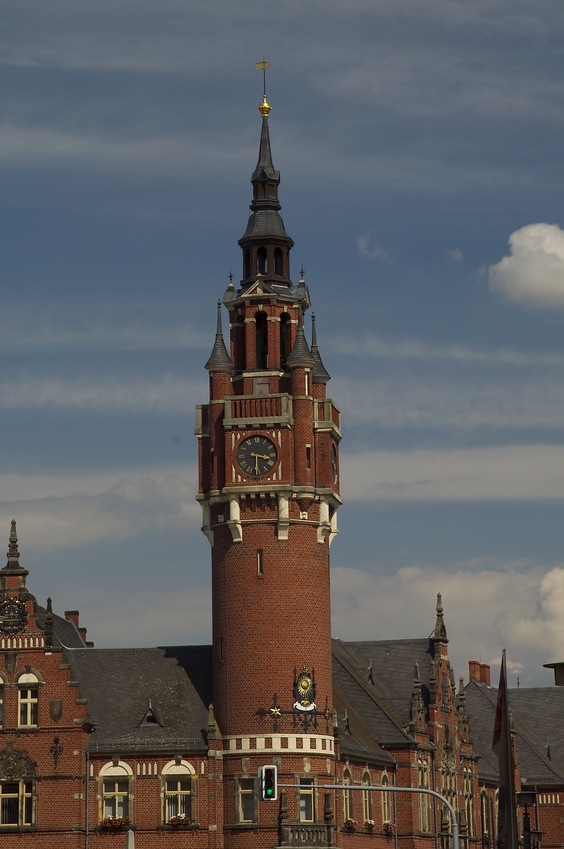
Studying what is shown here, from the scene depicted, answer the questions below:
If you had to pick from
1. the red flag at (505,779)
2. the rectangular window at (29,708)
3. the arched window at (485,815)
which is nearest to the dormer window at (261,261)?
the rectangular window at (29,708)

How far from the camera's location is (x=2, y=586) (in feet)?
303

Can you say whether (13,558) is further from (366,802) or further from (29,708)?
(366,802)

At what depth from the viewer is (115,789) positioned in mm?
90750

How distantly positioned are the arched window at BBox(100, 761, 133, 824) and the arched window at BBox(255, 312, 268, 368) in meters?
21.8

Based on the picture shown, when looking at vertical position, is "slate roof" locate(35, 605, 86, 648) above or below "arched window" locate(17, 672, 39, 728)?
above

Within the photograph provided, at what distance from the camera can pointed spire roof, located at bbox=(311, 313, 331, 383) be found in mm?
96938

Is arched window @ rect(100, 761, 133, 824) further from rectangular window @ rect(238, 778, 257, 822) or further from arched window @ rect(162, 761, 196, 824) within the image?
rectangular window @ rect(238, 778, 257, 822)

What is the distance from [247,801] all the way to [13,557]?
16974mm

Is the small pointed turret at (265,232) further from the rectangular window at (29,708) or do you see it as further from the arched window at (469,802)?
the arched window at (469,802)

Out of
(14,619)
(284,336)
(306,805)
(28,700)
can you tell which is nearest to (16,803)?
(28,700)

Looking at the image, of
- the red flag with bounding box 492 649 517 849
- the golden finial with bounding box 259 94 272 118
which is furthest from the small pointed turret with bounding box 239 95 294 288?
the red flag with bounding box 492 649 517 849

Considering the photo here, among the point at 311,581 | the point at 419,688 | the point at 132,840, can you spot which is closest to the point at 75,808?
the point at 132,840

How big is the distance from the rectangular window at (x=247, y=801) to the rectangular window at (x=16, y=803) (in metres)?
10.4

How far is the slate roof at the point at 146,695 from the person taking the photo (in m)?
91.2
